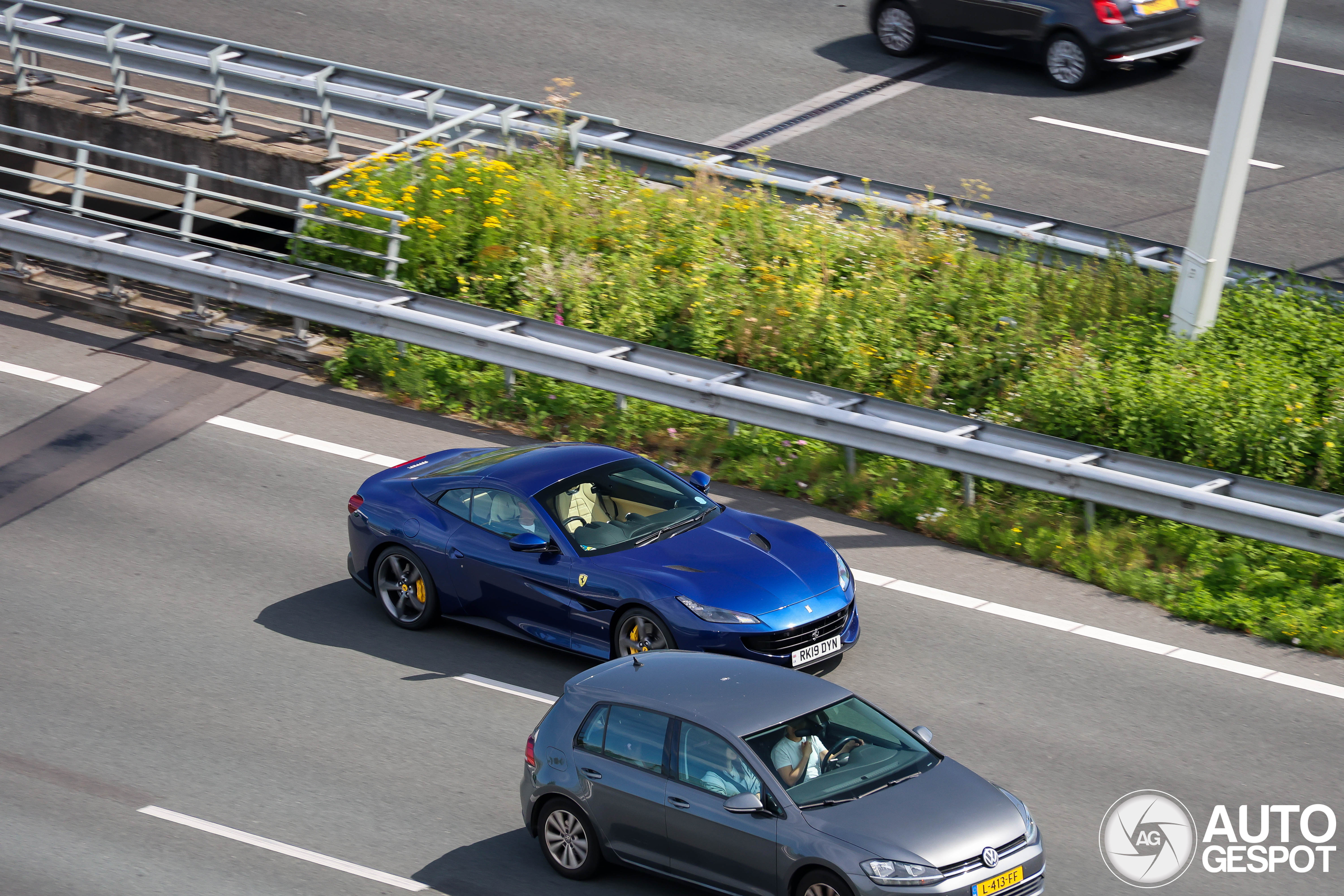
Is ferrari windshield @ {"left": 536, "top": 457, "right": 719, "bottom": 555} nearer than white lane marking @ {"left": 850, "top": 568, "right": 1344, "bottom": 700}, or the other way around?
white lane marking @ {"left": 850, "top": 568, "right": 1344, "bottom": 700}

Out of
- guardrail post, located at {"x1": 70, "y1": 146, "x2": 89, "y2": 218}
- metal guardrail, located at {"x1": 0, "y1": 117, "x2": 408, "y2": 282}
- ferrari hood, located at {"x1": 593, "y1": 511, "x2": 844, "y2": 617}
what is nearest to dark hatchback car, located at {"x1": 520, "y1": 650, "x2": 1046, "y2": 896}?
ferrari hood, located at {"x1": 593, "y1": 511, "x2": 844, "y2": 617}

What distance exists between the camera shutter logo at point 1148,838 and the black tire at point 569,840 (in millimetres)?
2756

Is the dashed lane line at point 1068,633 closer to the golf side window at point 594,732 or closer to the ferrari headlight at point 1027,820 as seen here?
the golf side window at point 594,732

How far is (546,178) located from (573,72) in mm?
5653

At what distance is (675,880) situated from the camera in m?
8.23

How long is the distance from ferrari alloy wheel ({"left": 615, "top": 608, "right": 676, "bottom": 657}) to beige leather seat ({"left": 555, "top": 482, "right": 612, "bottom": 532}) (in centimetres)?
83

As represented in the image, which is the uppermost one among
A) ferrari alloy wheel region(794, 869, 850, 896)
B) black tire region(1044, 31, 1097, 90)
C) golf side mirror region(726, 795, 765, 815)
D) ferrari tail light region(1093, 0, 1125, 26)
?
ferrari tail light region(1093, 0, 1125, 26)

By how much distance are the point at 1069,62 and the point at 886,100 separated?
2.47 m

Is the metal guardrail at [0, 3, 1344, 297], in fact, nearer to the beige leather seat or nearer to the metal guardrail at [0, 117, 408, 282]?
the metal guardrail at [0, 117, 408, 282]

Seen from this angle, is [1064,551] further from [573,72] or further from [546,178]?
[573,72]

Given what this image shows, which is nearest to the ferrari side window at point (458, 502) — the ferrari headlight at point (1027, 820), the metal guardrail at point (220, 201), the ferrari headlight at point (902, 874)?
the ferrari headlight at point (1027, 820)

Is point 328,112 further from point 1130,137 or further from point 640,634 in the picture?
Answer: point 640,634

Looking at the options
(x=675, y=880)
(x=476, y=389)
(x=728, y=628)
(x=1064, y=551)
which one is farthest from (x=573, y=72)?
(x=675, y=880)

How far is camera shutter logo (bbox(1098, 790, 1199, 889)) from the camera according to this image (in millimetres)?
8406
